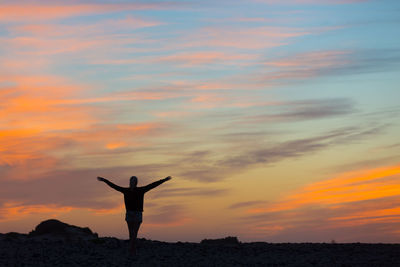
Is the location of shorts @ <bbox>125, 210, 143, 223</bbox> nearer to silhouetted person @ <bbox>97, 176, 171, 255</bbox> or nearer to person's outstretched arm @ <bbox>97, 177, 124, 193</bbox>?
silhouetted person @ <bbox>97, 176, 171, 255</bbox>

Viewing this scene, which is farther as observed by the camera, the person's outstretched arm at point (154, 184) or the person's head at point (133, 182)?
the person's outstretched arm at point (154, 184)

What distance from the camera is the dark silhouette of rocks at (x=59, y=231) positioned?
35531mm

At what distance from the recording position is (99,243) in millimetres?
31312

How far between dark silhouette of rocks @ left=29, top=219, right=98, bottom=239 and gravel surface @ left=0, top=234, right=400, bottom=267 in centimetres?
201

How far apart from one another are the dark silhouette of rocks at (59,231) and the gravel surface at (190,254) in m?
2.01

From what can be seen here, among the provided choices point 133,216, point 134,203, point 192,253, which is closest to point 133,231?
point 133,216

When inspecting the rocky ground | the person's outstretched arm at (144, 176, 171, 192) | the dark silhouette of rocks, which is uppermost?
the person's outstretched arm at (144, 176, 171, 192)

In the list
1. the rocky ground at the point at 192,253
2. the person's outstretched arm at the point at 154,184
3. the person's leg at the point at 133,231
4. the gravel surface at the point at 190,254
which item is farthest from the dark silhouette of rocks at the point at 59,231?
the person's outstretched arm at the point at 154,184

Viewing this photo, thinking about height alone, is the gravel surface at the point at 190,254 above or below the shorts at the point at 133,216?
below

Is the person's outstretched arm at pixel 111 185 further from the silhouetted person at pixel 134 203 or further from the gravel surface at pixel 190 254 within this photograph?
the gravel surface at pixel 190 254

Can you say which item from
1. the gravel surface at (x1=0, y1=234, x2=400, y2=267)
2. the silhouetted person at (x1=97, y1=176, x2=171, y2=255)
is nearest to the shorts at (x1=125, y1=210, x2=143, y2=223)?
the silhouetted person at (x1=97, y1=176, x2=171, y2=255)

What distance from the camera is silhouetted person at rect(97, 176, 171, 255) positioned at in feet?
91.5

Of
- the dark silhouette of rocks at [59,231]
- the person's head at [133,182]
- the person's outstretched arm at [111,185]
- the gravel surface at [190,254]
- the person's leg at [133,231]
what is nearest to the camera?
the gravel surface at [190,254]

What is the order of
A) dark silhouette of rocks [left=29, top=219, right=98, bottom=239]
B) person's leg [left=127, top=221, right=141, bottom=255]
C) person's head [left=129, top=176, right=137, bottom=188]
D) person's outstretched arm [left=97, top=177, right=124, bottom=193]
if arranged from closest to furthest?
1. person's head [left=129, top=176, right=137, bottom=188]
2. person's leg [left=127, top=221, right=141, bottom=255]
3. person's outstretched arm [left=97, top=177, right=124, bottom=193]
4. dark silhouette of rocks [left=29, top=219, right=98, bottom=239]
